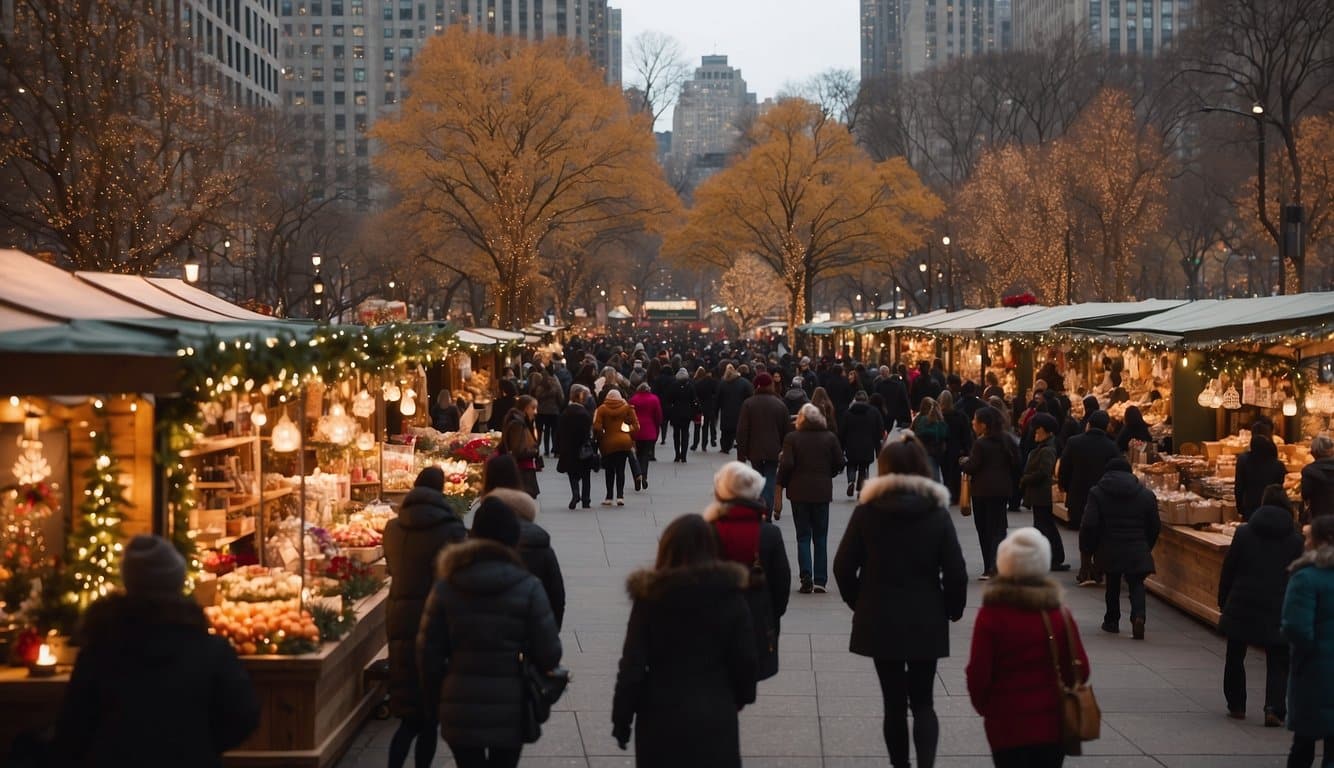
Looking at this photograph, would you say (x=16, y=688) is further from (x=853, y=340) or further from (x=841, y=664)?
(x=853, y=340)

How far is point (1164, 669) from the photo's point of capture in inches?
427

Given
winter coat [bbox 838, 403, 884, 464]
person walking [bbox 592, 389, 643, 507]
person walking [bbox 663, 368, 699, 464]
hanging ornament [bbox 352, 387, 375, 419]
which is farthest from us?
person walking [bbox 663, 368, 699, 464]

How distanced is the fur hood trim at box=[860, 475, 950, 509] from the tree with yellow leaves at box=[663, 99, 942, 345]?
50.3m

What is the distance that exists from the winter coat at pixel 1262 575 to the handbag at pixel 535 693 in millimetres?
4527

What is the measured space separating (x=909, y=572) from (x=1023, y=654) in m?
1.27

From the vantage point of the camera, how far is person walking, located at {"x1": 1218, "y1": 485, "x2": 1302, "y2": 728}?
8898mm

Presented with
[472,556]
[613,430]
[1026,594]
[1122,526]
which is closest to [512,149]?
[613,430]

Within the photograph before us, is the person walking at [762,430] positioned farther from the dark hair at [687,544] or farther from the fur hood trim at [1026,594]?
the dark hair at [687,544]

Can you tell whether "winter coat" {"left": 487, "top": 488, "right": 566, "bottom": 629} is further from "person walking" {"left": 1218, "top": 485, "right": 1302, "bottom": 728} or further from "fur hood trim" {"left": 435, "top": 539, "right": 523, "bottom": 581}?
"person walking" {"left": 1218, "top": 485, "right": 1302, "bottom": 728}

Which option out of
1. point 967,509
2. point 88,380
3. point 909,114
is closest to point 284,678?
point 88,380

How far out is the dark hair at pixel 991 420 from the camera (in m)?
14.0

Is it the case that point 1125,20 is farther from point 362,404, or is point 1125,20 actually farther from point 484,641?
point 484,641

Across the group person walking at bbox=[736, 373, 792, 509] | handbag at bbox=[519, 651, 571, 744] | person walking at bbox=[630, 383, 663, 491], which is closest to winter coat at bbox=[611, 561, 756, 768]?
handbag at bbox=[519, 651, 571, 744]

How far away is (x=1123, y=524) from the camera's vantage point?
11664 millimetres
